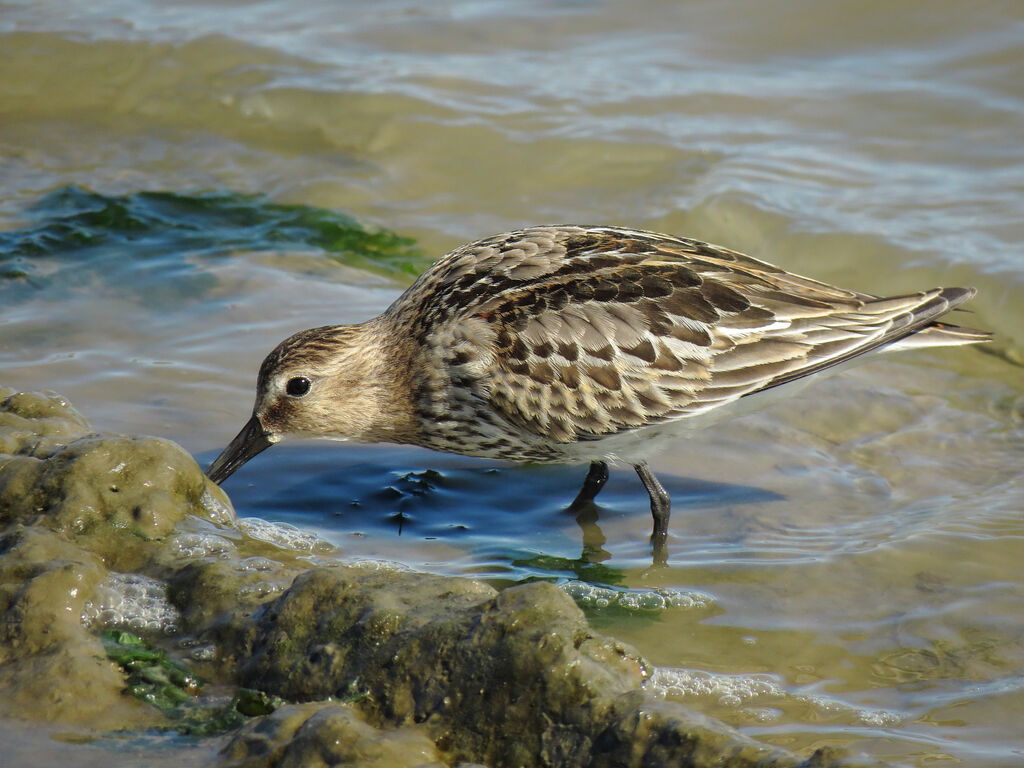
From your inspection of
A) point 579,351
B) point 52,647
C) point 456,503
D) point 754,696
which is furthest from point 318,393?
point 754,696

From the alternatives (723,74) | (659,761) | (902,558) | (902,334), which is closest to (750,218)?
(723,74)

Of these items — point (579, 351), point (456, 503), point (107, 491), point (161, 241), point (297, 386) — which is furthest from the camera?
point (161, 241)

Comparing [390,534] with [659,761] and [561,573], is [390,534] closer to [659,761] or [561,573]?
[561,573]

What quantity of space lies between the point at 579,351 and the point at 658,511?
96cm

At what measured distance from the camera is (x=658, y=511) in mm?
6531

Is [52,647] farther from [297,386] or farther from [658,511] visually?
[658,511]

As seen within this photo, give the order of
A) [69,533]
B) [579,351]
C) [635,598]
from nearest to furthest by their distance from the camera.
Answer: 1. [69,533]
2. [635,598]
3. [579,351]

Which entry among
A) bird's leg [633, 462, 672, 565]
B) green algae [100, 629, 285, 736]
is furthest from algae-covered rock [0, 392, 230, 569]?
bird's leg [633, 462, 672, 565]

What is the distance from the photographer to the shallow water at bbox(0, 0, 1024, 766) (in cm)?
560

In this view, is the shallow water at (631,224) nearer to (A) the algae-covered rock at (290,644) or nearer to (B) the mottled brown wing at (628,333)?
(B) the mottled brown wing at (628,333)

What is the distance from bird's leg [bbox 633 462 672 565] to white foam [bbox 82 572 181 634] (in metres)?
2.57

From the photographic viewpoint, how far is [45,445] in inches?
219

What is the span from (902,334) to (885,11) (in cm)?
735

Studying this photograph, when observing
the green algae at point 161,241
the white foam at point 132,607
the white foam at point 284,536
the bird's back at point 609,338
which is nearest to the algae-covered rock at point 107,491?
the white foam at point 132,607
